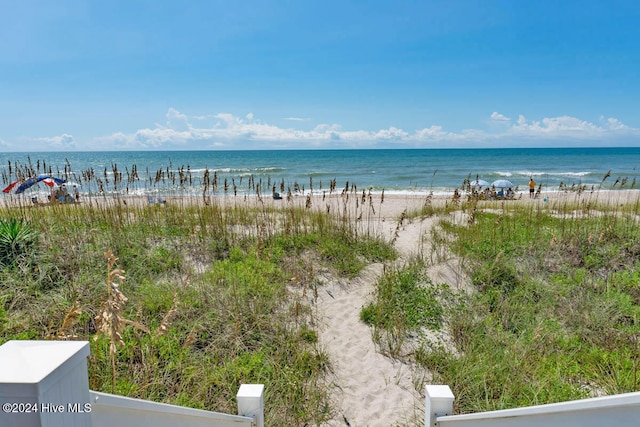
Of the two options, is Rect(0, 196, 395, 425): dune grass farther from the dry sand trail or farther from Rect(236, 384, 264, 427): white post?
Rect(236, 384, 264, 427): white post

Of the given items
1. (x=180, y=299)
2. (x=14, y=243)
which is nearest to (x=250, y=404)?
(x=180, y=299)

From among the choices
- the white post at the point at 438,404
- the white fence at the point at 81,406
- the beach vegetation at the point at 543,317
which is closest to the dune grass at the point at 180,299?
the white fence at the point at 81,406

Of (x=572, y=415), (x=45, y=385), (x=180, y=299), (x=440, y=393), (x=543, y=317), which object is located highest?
(x=45, y=385)

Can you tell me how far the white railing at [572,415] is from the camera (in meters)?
0.97

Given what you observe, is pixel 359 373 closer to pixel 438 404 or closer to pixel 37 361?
pixel 438 404

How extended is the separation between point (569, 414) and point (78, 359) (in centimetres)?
156

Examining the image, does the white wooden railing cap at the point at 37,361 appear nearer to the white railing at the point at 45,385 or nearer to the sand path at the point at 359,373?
the white railing at the point at 45,385

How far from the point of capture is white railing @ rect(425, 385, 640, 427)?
971mm

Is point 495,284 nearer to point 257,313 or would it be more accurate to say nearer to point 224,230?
point 257,313

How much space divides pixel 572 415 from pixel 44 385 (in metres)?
1.56

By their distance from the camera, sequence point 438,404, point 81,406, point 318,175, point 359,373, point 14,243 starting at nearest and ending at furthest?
1. point 81,406
2. point 438,404
3. point 359,373
4. point 14,243
5. point 318,175

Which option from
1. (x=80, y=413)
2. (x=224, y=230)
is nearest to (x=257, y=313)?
(x=224, y=230)

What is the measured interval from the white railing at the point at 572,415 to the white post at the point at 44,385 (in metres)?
1.40

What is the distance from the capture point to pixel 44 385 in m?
0.68
